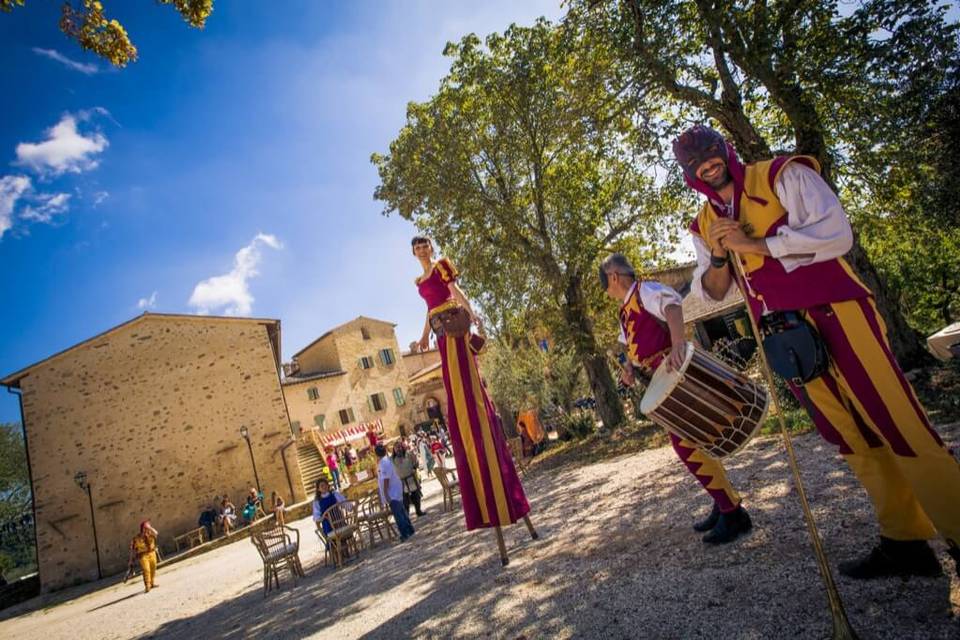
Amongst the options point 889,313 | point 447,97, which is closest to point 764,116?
point 889,313

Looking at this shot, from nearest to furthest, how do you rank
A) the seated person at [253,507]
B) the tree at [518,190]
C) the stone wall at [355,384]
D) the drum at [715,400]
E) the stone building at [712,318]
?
the drum at [715,400] < the tree at [518,190] < the stone building at [712,318] < the seated person at [253,507] < the stone wall at [355,384]

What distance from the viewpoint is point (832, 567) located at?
2268 millimetres

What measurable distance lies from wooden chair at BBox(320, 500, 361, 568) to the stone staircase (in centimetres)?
1527

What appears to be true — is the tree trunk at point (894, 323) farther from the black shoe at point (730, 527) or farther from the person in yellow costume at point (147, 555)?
the person in yellow costume at point (147, 555)

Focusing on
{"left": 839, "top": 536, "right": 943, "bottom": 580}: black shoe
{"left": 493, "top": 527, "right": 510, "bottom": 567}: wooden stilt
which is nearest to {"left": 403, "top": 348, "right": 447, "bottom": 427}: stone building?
{"left": 493, "top": 527, "right": 510, "bottom": 567}: wooden stilt

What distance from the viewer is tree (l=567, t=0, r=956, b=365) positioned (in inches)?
245

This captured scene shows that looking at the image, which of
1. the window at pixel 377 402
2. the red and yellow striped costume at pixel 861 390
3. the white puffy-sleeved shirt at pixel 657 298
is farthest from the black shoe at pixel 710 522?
the window at pixel 377 402

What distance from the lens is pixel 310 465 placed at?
24000mm

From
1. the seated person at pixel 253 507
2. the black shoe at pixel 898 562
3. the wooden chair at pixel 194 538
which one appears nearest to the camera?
the black shoe at pixel 898 562

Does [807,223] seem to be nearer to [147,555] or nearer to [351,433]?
[147,555]

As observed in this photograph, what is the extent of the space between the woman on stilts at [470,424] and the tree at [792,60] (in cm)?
577

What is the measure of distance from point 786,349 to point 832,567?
1251 millimetres

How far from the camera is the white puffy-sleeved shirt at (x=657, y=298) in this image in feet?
9.59

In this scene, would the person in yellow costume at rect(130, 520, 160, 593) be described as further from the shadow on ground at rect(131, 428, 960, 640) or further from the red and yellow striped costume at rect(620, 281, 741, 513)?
the red and yellow striped costume at rect(620, 281, 741, 513)
